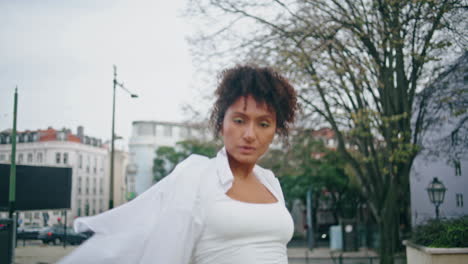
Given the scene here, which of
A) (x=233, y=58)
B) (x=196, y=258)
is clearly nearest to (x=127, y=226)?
(x=196, y=258)

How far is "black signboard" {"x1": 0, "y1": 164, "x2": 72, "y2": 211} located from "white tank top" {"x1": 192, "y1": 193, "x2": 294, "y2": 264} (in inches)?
317

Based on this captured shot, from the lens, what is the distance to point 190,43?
9.52 m

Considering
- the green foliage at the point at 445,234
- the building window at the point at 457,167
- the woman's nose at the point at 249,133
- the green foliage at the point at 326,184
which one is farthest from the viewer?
the green foliage at the point at 326,184

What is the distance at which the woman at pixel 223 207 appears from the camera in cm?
129

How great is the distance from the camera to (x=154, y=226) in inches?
51.8

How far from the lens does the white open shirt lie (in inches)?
49.8

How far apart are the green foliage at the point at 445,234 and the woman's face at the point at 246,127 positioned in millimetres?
4542

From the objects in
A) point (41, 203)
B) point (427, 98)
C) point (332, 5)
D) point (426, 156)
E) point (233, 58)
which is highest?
point (332, 5)

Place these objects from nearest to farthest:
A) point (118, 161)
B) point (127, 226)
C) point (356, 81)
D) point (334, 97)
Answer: point (127, 226), point (356, 81), point (334, 97), point (118, 161)

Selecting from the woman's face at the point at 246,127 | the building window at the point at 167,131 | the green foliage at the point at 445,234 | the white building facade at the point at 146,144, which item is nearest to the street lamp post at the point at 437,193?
the green foliage at the point at 445,234

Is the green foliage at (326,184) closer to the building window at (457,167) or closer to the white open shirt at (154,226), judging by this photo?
the building window at (457,167)

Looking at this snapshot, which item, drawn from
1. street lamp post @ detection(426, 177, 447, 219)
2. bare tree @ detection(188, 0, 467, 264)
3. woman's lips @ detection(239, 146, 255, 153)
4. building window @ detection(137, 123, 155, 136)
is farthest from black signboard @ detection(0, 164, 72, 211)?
building window @ detection(137, 123, 155, 136)

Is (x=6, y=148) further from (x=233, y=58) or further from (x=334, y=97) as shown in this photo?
(x=334, y=97)

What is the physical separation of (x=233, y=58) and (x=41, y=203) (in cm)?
541
